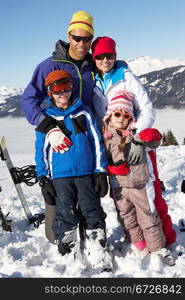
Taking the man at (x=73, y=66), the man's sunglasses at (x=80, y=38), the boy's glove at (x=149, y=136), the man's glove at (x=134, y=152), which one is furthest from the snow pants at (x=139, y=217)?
the man's sunglasses at (x=80, y=38)

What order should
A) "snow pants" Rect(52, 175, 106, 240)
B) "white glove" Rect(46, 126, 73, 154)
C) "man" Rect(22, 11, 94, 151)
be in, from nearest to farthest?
"white glove" Rect(46, 126, 73, 154) → "snow pants" Rect(52, 175, 106, 240) → "man" Rect(22, 11, 94, 151)

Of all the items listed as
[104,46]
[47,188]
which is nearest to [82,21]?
[104,46]

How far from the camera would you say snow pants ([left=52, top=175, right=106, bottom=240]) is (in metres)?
3.70

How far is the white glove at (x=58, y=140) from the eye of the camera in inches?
140

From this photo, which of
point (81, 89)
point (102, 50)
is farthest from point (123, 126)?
point (102, 50)

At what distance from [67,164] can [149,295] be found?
4.99ft

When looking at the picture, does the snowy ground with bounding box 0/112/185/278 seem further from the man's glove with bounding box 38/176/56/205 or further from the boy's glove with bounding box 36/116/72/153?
the boy's glove with bounding box 36/116/72/153

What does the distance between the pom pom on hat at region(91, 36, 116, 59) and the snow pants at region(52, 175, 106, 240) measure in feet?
4.65

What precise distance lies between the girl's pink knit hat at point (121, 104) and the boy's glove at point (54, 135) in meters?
0.50

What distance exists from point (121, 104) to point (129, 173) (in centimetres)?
77

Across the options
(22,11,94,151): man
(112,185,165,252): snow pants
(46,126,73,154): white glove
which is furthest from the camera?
(22,11,94,151): man

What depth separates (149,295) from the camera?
3207 millimetres

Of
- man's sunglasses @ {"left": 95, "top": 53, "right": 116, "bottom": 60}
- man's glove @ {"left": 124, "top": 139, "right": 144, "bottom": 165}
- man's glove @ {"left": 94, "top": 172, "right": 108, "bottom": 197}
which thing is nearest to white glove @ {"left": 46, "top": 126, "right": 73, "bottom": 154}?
man's glove @ {"left": 94, "top": 172, "right": 108, "bottom": 197}

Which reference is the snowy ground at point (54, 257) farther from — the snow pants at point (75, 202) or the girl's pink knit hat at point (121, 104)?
the girl's pink knit hat at point (121, 104)
